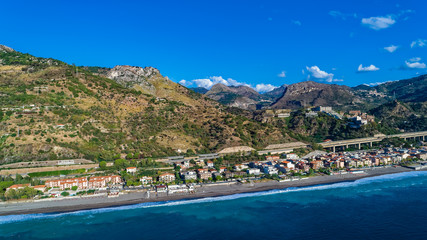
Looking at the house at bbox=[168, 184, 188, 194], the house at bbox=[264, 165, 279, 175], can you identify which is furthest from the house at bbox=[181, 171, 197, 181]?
the house at bbox=[264, 165, 279, 175]

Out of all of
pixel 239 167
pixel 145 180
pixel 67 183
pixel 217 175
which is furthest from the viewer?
pixel 239 167

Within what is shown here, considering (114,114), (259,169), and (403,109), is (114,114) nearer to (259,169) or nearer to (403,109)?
(259,169)

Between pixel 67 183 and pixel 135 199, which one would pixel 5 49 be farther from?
pixel 135 199

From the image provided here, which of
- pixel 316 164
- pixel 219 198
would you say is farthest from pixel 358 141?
pixel 219 198

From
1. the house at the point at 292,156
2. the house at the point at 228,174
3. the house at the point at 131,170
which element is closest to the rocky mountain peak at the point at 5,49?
the house at the point at 131,170

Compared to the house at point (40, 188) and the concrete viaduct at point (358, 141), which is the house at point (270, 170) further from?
the house at point (40, 188)

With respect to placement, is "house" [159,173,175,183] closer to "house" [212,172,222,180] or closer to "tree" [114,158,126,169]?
"house" [212,172,222,180]
